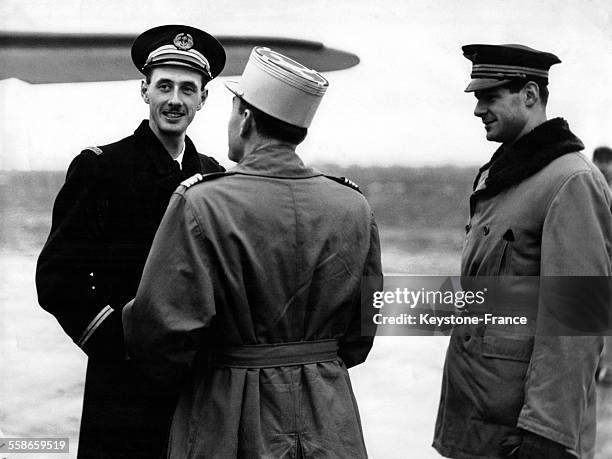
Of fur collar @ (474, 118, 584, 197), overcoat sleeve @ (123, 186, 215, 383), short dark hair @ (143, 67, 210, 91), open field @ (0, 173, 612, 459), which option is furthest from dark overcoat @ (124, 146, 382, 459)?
open field @ (0, 173, 612, 459)

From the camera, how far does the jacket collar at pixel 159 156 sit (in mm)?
2141

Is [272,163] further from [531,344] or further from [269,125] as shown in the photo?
[531,344]

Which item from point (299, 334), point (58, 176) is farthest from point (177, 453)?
point (58, 176)

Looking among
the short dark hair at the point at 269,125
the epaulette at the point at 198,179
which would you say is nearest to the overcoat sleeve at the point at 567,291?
the short dark hair at the point at 269,125

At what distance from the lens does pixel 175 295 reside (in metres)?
1.57

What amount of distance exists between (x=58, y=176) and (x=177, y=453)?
1.14 meters

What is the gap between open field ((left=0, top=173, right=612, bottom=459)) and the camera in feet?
7.99

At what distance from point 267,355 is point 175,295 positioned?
239 millimetres

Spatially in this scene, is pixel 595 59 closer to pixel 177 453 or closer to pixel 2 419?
pixel 177 453

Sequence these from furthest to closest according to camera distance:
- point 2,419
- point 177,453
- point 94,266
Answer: point 2,419, point 94,266, point 177,453

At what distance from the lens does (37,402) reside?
8.02 ft
